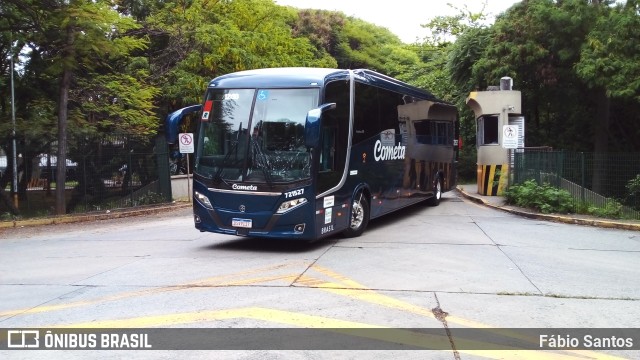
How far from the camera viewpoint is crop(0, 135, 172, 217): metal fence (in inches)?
693

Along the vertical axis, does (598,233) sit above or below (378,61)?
below

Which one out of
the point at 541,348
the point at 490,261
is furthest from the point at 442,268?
the point at 541,348

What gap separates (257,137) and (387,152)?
424 centimetres

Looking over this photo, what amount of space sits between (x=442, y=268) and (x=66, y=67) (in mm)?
13354

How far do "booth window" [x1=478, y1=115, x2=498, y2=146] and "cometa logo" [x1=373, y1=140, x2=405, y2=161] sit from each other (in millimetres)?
7892

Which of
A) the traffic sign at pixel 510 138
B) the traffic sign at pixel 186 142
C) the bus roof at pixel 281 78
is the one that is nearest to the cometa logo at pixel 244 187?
the bus roof at pixel 281 78

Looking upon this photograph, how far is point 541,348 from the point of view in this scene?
17.3 ft

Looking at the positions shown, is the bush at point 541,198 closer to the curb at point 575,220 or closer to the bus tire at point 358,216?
the curb at point 575,220

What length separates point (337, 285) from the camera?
7520mm

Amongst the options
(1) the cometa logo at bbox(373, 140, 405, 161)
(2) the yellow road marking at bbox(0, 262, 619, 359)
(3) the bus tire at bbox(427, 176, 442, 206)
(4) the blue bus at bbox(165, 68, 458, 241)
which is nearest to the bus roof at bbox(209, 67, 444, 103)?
(4) the blue bus at bbox(165, 68, 458, 241)

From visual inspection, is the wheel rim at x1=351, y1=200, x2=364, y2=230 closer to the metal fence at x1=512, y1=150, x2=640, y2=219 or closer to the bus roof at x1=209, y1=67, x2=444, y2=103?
the bus roof at x1=209, y1=67, x2=444, y2=103

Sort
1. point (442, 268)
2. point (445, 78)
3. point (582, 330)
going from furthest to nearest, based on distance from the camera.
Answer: point (445, 78) → point (442, 268) → point (582, 330)

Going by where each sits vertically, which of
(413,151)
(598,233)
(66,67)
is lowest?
(598,233)

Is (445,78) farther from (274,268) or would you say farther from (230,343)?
(230,343)
